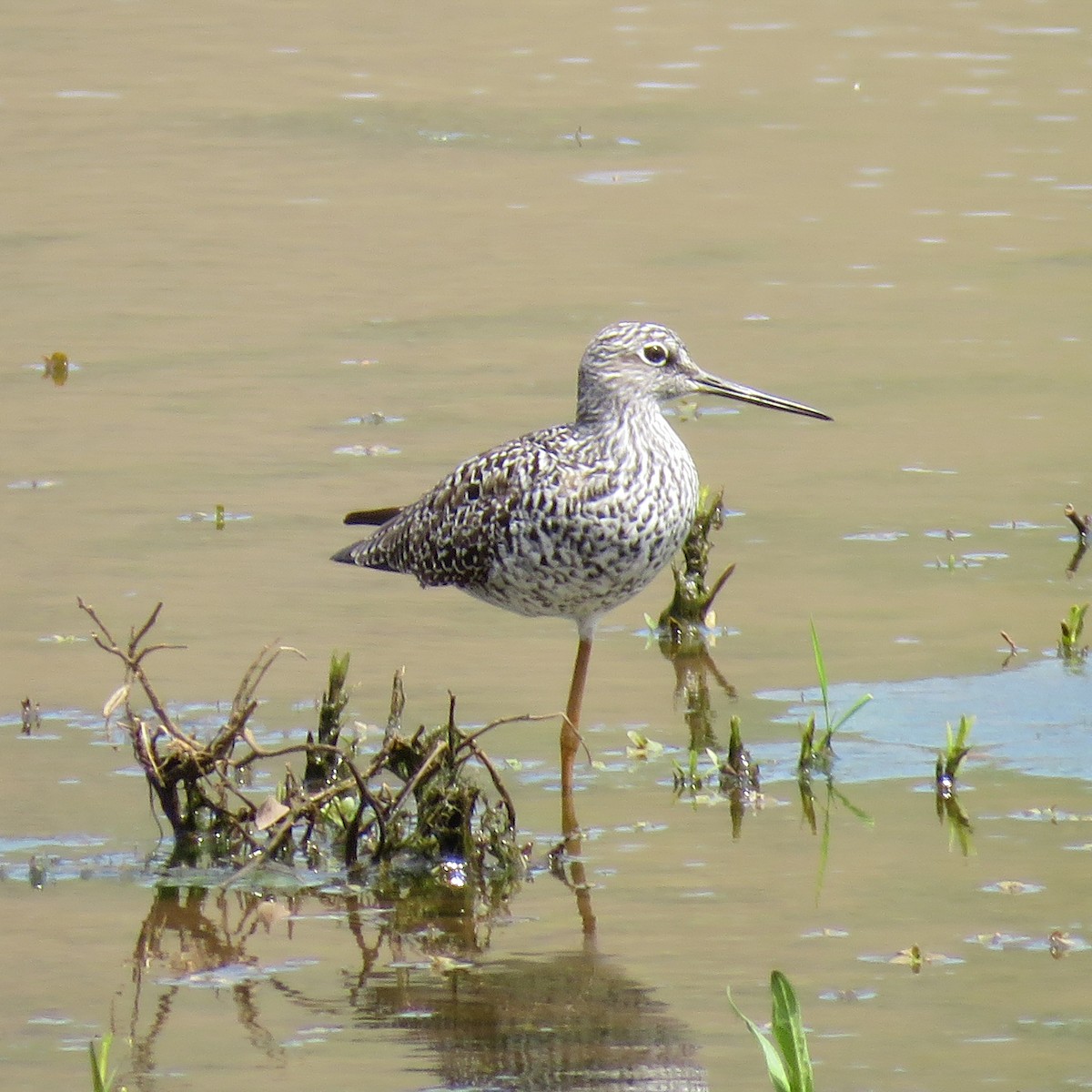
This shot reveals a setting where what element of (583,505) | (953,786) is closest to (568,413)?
(583,505)

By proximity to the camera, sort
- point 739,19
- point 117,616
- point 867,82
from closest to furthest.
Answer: point 117,616 < point 867,82 < point 739,19

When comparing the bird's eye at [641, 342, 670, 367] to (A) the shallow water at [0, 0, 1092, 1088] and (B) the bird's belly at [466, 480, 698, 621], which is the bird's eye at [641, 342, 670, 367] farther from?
(A) the shallow water at [0, 0, 1092, 1088]

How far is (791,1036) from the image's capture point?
14.1 ft

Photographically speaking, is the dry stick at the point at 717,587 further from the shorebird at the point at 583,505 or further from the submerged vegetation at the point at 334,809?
the submerged vegetation at the point at 334,809

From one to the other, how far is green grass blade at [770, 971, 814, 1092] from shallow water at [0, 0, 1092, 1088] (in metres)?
0.72

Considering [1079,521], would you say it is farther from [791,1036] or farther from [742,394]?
[791,1036]

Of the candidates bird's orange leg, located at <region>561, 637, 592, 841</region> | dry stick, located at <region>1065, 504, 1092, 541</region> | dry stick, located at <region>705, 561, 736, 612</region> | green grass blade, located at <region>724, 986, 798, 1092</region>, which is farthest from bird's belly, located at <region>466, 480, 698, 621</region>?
green grass blade, located at <region>724, 986, 798, 1092</region>

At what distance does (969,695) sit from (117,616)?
10.2 ft

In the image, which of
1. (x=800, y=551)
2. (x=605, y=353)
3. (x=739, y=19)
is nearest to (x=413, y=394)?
(x=800, y=551)

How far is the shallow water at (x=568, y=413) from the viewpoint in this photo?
571 centimetres

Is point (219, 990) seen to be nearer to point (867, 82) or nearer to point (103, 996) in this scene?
point (103, 996)

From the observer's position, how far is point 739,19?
69.4ft

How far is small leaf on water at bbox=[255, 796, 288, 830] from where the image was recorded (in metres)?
6.07

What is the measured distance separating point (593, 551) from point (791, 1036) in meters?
2.77
